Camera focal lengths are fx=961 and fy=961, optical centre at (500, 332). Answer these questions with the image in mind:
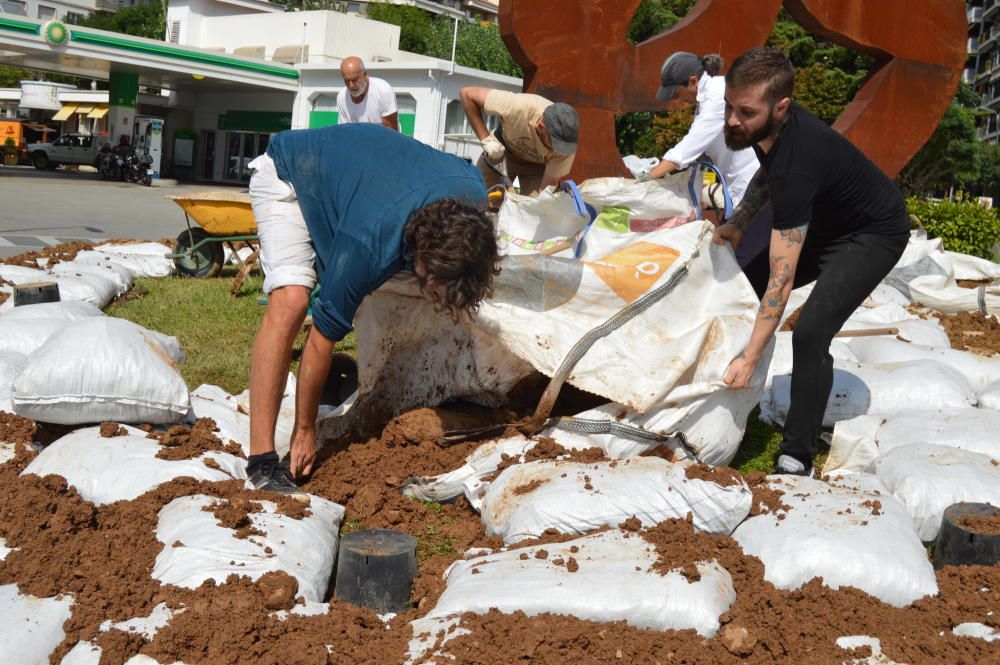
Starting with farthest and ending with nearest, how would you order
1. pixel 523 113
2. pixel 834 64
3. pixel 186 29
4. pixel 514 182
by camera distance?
1. pixel 186 29
2. pixel 834 64
3. pixel 514 182
4. pixel 523 113

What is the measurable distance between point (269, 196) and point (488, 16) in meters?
80.5

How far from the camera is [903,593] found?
99.2 inches

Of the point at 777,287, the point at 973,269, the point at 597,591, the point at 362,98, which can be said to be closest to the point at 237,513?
the point at 597,591

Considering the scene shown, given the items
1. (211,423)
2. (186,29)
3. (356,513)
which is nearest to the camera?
(356,513)

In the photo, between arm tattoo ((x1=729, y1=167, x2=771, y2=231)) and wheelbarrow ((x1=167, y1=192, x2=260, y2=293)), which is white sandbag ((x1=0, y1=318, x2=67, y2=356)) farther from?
arm tattoo ((x1=729, y1=167, x2=771, y2=231))

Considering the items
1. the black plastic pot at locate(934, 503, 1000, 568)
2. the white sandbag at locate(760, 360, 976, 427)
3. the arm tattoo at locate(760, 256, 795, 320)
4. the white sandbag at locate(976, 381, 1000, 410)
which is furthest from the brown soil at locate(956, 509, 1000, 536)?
the white sandbag at locate(976, 381, 1000, 410)

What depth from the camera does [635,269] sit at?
3.49 m

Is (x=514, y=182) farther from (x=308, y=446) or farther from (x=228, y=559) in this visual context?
(x=228, y=559)

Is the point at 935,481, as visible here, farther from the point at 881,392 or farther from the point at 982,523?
the point at 881,392

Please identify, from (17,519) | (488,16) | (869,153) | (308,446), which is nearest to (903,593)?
(308,446)

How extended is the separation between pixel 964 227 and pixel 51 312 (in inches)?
324

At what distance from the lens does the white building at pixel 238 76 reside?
2472cm

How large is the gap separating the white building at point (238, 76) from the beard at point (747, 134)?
19491 millimetres

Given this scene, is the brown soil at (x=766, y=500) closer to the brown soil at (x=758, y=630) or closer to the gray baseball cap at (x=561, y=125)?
the brown soil at (x=758, y=630)
